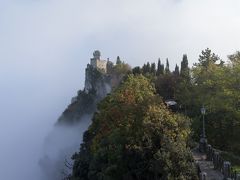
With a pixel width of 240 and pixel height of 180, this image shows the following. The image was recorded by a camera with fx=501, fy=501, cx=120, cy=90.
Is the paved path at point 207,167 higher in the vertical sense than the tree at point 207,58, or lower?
lower

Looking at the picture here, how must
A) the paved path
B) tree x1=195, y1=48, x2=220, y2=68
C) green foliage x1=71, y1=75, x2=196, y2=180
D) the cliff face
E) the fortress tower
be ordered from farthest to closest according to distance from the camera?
the fortress tower → the cliff face → tree x1=195, y1=48, x2=220, y2=68 → the paved path → green foliage x1=71, y1=75, x2=196, y2=180

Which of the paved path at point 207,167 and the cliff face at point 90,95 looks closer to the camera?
the paved path at point 207,167

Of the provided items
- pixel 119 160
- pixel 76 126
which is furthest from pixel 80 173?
pixel 76 126

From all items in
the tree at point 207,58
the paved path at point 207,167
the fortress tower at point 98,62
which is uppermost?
the fortress tower at point 98,62

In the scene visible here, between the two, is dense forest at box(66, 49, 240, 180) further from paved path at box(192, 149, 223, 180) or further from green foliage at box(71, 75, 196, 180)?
paved path at box(192, 149, 223, 180)

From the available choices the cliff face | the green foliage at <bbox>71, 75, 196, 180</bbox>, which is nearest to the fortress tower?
the cliff face

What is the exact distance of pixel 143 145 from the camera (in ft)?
97.0

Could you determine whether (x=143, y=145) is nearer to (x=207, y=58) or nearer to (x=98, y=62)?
(x=207, y=58)

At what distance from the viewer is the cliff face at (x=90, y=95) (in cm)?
10855

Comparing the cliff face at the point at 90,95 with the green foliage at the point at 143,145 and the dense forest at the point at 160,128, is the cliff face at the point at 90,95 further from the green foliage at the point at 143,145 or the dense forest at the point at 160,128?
the green foliage at the point at 143,145

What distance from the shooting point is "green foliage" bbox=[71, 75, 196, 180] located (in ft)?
89.4

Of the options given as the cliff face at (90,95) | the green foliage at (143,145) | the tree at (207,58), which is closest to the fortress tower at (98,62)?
the cliff face at (90,95)

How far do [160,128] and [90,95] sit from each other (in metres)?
80.8

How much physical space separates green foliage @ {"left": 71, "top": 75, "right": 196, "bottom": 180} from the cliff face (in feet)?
231
